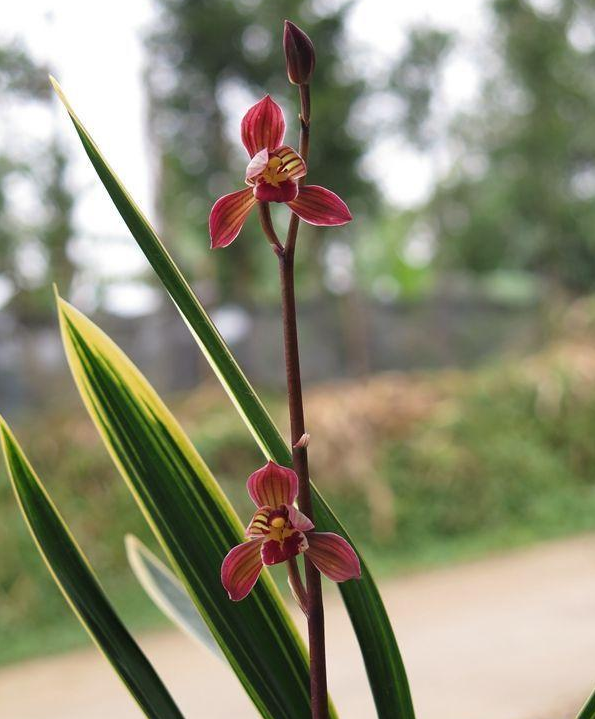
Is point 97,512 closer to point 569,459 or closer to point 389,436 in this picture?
point 389,436

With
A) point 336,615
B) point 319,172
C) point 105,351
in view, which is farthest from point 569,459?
point 105,351

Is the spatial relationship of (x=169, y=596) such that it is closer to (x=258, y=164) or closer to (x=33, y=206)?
(x=258, y=164)

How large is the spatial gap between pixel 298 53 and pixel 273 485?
181 millimetres

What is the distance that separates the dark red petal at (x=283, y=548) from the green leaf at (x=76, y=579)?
0.16 metres

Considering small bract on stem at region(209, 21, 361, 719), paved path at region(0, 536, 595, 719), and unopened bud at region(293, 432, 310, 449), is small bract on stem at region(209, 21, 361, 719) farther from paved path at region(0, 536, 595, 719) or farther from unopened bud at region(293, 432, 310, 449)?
paved path at region(0, 536, 595, 719)

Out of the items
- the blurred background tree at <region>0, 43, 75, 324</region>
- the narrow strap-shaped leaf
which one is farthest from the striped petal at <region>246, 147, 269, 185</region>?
the blurred background tree at <region>0, 43, 75, 324</region>

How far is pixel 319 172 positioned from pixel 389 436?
65.4 inches

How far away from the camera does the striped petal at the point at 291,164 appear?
0.36 m

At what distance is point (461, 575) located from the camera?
2.64 m

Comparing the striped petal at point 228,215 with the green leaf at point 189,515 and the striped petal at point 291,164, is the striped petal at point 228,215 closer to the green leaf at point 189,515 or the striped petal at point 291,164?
the striped petal at point 291,164

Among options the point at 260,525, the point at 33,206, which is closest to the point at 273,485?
the point at 260,525

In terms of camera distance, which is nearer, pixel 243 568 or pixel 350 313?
pixel 243 568

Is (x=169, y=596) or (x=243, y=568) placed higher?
(x=169, y=596)

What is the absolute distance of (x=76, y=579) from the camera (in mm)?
462
